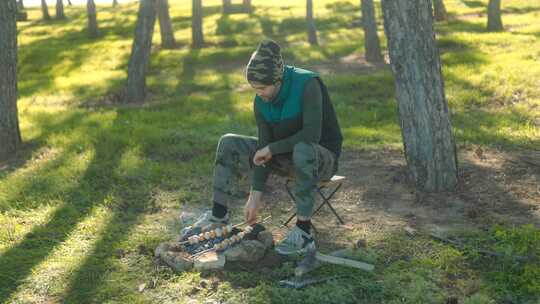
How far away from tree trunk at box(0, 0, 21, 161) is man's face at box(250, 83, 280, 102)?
17.5 ft

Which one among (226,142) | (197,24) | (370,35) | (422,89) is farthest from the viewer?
(197,24)

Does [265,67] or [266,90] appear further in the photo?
[266,90]

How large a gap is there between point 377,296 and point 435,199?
83.3 inches

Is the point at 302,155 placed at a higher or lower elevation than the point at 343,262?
higher

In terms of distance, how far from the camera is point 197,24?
2103cm

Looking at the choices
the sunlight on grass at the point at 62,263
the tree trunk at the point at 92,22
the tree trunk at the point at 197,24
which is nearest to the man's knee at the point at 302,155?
the sunlight on grass at the point at 62,263

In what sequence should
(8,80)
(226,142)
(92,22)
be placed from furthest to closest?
(92,22), (8,80), (226,142)

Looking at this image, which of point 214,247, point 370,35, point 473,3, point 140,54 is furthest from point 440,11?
point 214,247

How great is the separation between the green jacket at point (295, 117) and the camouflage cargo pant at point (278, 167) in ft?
0.35

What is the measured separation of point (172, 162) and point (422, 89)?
352 cm

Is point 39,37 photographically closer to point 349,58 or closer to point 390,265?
point 349,58

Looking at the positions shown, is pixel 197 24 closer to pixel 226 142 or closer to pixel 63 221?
pixel 63 221

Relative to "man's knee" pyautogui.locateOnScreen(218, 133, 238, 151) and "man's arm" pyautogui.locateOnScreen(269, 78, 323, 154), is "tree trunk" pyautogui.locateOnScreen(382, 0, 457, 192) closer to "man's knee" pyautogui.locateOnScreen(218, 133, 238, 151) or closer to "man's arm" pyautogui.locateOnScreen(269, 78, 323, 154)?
"man's arm" pyautogui.locateOnScreen(269, 78, 323, 154)

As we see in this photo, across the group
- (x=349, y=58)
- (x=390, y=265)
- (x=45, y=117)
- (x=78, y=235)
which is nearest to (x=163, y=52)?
(x=349, y=58)
